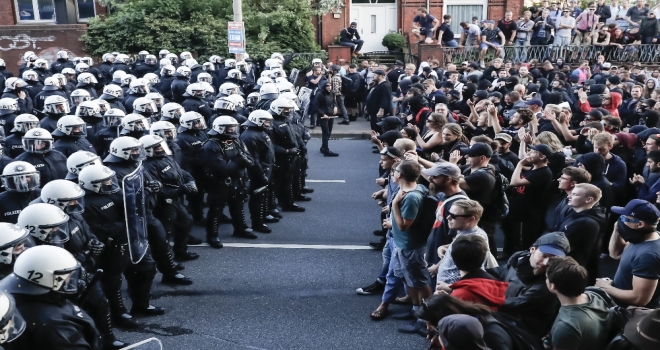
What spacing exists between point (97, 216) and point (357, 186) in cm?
637

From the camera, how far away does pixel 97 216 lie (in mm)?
6125

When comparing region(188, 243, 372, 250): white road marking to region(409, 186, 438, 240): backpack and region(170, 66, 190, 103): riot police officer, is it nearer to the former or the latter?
region(409, 186, 438, 240): backpack

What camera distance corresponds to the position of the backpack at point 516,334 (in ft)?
11.6

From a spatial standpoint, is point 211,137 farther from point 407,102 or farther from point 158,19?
point 158,19

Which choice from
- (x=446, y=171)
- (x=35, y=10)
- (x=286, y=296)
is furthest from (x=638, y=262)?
(x=35, y=10)

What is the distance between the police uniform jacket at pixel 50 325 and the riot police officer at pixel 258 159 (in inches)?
203

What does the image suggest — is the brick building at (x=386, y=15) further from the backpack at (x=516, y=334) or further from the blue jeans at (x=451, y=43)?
the backpack at (x=516, y=334)

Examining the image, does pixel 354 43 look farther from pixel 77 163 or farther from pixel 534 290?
pixel 534 290

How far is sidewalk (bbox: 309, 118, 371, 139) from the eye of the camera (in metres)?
16.6

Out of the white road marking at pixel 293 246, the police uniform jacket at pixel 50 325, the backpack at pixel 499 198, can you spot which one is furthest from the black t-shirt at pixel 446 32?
the police uniform jacket at pixel 50 325

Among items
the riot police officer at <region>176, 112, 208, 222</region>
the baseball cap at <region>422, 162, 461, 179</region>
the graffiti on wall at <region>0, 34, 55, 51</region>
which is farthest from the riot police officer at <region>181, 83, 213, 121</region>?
the graffiti on wall at <region>0, 34, 55, 51</region>

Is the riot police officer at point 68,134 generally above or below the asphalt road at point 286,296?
above

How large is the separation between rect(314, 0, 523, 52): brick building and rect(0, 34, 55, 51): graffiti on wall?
10.4 meters

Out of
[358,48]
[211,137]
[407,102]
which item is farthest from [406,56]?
[211,137]
